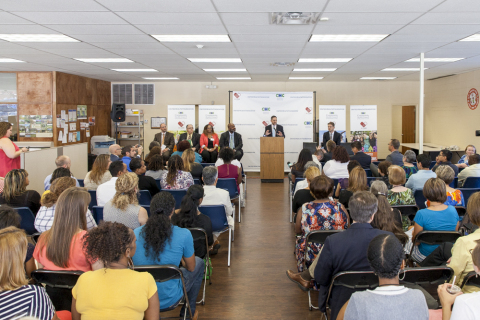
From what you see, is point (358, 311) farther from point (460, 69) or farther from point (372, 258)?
point (460, 69)

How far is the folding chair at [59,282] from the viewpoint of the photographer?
238cm

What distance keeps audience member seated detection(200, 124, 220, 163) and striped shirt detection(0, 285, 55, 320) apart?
333 inches

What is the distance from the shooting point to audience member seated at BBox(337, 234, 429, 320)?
1.76m

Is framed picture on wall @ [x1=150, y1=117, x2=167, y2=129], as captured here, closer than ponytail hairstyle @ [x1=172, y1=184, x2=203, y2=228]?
No

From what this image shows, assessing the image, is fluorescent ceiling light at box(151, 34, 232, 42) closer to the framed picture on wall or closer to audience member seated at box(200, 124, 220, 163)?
audience member seated at box(200, 124, 220, 163)

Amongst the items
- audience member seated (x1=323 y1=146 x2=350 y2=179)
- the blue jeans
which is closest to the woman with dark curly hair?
the blue jeans

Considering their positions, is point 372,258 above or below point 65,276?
above

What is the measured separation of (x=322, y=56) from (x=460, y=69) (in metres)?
4.73

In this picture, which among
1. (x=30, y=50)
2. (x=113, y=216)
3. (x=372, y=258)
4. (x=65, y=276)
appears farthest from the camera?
(x=30, y=50)

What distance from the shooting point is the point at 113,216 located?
3676mm

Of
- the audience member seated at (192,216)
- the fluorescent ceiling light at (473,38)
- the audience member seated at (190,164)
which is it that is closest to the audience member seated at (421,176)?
the fluorescent ceiling light at (473,38)

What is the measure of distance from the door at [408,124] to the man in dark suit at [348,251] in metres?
13.9

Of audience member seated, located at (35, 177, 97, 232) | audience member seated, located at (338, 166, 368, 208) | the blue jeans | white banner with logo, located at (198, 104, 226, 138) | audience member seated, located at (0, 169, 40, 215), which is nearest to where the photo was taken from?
the blue jeans

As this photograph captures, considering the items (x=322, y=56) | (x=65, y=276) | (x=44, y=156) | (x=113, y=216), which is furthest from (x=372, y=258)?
(x=44, y=156)
